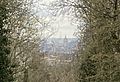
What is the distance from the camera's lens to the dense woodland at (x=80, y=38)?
12766 millimetres

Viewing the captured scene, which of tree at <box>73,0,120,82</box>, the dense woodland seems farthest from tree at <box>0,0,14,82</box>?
tree at <box>73,0,120,82</box>

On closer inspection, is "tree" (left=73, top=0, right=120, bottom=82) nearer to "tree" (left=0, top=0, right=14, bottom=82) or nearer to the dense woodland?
the dense woodland

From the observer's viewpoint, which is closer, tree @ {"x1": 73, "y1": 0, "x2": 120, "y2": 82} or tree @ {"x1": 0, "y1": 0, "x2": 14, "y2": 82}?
tree @ {"x1": 73, "y1": 0, "x2": 120, "y2": 82}

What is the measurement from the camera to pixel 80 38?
20234mm

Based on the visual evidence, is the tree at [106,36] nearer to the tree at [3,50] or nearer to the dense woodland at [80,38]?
the dense woodland at [80,38]

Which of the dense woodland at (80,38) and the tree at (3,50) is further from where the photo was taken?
the tree at (3,50)

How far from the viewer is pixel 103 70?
13102 millimetres

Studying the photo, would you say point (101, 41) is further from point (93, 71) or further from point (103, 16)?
point (93, 71)

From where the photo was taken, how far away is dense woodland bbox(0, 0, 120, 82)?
41.9ft

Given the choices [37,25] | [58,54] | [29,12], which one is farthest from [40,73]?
[58,54]

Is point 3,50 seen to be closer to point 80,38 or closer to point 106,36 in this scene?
point 106,36

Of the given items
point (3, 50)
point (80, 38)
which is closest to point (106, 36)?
point (3, 50)

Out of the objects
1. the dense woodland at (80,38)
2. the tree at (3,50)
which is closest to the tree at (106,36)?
the dense woodland at (80,38)

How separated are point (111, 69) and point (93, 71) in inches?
231
